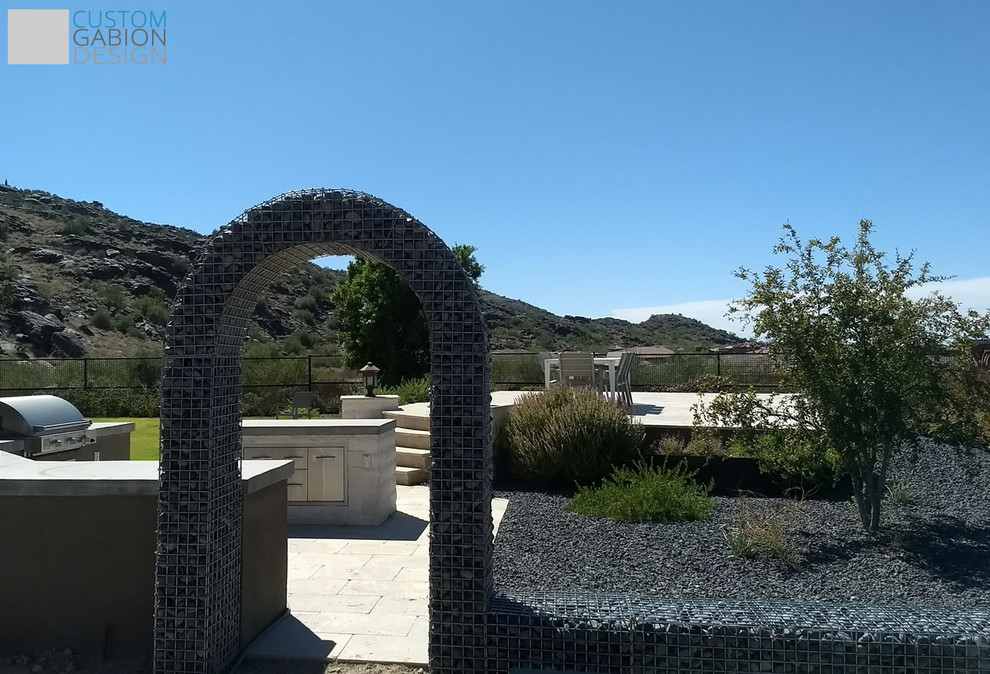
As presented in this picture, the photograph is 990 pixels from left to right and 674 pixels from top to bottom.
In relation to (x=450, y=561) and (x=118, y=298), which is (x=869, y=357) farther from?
(x=118, y=298)

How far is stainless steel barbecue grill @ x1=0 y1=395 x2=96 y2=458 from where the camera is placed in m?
5.23

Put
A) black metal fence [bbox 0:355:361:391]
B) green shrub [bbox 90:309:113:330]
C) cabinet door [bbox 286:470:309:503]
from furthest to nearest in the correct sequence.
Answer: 1. green shrub [bbox 90:309:113:330]
2. black metal fence [bbox 0:355:361:391]
3. cabinet door [bbox 286:470:309:503]

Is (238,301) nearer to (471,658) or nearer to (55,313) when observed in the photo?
(471,658)

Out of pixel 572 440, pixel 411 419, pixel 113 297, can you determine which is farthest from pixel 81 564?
pixel 113 297

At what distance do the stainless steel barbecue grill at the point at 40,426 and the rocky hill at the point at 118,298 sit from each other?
1734 cm

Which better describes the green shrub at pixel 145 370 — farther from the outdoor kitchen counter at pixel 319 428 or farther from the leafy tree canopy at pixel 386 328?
the outdoor kitchen counter at pixel 319 428

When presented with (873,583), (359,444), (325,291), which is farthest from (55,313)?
(873,583)

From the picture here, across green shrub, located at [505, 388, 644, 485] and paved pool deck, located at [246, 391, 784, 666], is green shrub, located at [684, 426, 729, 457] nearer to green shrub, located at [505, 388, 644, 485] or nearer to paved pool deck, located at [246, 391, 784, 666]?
green shrub, located at [505, 388, 644, 485]

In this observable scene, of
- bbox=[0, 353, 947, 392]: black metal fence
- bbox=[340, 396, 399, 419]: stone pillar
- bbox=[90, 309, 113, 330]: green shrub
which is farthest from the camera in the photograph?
bbox=[90, 309, 113, 330]: green shrub

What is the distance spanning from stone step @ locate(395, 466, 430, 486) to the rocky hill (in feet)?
47.8

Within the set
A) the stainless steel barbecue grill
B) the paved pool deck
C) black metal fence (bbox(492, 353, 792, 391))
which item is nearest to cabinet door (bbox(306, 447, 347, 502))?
the paved pool deck

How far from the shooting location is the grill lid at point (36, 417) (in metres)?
5.27

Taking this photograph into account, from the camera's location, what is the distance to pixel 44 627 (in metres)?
3.78

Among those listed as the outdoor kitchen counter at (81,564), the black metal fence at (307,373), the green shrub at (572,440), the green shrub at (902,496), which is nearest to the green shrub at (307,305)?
the black metal fence at (307,373)
